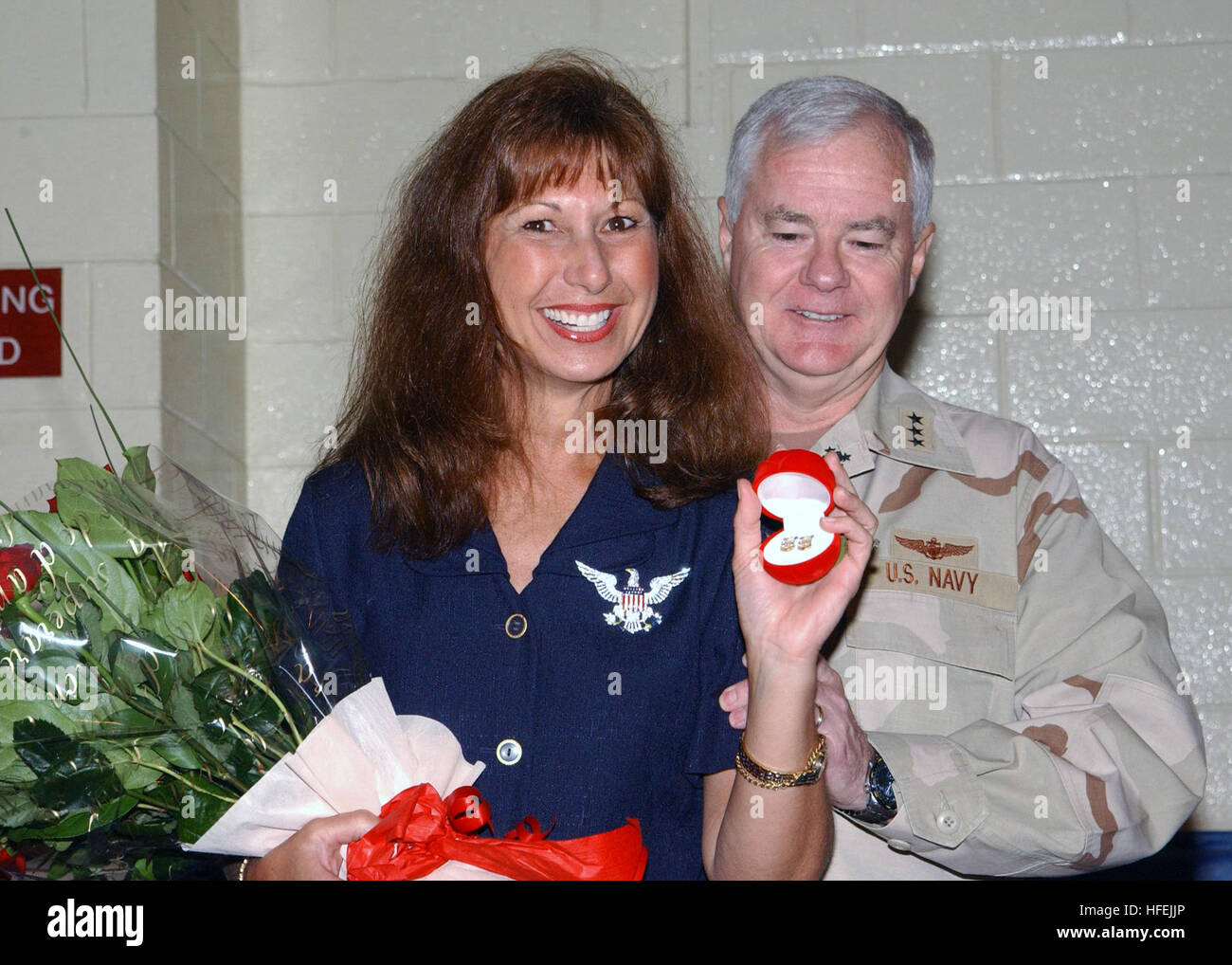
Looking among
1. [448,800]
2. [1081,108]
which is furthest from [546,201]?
[1081,108]

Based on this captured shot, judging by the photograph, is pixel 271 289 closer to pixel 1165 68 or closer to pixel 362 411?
pixel 362 411

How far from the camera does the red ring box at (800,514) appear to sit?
1088mm

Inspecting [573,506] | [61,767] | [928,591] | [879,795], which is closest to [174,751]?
[61,767]

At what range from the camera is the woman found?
118 centimetres

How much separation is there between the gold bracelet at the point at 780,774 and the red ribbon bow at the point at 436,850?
0.17 meters

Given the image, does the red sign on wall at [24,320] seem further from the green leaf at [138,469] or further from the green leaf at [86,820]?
the green leaf at [86,820]

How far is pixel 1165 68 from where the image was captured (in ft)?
8.21

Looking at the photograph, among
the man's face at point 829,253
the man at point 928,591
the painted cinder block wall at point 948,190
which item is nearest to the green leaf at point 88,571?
the man at point 928,591

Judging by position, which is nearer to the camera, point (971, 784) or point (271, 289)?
point (971, 784)

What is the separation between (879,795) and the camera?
1436 mm

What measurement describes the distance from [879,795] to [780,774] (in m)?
0.35

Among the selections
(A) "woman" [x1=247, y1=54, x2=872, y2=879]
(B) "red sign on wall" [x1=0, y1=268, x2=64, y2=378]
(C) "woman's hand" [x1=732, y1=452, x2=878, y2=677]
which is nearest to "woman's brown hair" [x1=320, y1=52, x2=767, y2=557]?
(A) "woman" [x1=247, y1=54, x2=872, y2=879]

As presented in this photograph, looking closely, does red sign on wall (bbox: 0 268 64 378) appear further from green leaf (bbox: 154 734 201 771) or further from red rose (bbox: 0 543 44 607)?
green leaf (bbox: 154 734 201 771)

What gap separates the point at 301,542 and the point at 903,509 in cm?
74
